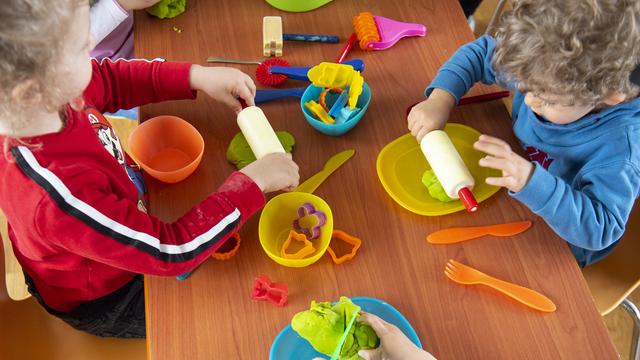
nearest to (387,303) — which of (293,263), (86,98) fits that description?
(293,263)

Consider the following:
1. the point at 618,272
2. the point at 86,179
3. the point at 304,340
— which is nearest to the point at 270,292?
the point at 304,340

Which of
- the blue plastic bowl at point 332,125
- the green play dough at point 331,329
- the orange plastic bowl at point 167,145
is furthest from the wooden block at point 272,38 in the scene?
the green play dough at point 331,329

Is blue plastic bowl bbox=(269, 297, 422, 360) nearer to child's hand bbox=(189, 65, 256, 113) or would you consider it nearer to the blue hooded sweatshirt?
the blue hooded sweatshirt

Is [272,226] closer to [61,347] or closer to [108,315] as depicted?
[108,315]

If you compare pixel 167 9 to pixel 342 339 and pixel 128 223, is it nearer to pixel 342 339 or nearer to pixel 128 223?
pixel 128 223

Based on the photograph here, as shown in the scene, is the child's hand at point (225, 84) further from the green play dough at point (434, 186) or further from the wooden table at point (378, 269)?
the green play dough at point (434, 186)

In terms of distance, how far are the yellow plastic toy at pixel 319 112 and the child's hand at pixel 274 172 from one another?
0.42 feet

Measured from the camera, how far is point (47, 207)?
66 centimetres

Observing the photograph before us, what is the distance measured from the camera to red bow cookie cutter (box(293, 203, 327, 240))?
0.82 meters

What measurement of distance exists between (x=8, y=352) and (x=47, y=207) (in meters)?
0.44

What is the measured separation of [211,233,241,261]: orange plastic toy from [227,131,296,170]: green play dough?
0.14 metres

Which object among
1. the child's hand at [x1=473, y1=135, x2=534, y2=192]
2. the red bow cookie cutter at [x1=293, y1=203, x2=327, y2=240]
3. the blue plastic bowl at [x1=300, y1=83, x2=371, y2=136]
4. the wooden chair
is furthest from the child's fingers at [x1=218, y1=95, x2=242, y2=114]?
the wooden chair

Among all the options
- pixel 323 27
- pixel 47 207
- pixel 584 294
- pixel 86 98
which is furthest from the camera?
pixel 323 27

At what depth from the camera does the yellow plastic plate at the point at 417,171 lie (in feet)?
2.83
